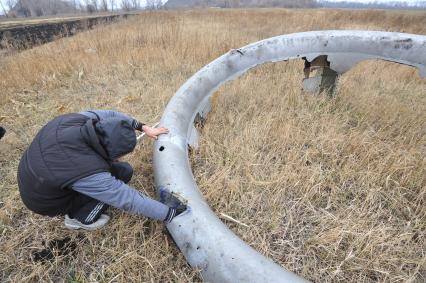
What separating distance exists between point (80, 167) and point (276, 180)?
1.49 m

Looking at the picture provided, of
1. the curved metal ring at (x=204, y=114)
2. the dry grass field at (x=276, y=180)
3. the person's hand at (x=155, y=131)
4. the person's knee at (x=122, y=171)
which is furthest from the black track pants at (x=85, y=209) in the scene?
the person's hand at (x=155, y=131)

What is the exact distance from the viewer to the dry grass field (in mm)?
1808

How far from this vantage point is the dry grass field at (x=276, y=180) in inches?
71.2

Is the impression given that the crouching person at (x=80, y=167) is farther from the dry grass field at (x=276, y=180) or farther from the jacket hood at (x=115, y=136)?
the dry grass field at (x=276, y=180)

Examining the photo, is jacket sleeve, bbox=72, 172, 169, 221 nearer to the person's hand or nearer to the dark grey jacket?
Answer: the dark grey jacket

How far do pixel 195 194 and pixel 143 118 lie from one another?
6.20 ft

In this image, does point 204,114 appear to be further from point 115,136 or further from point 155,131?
point 115,136

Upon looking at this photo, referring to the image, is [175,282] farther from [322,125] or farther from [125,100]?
[125,100]

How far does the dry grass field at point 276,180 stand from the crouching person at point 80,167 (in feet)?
1.10

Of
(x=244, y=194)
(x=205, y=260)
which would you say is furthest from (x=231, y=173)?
(x=205, y=260)

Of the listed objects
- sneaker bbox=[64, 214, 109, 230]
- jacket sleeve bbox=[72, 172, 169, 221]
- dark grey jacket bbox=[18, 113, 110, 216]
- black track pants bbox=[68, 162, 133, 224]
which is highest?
dark grey jacket bbox=[18, 113, 110, 216]

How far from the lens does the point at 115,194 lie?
167 centimetres

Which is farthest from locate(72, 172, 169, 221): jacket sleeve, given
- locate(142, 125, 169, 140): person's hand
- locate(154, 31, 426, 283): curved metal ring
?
locate(142, 125, 169, 140): person's hand

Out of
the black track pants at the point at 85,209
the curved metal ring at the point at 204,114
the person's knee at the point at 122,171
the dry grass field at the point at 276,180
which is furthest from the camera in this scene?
the person's knee at the point at 122,171
